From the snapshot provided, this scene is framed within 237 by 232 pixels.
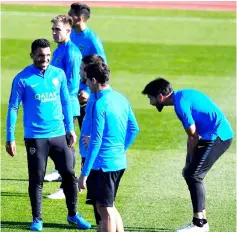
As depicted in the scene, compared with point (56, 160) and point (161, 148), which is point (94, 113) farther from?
point (161, 148)

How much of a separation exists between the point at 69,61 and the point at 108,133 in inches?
110

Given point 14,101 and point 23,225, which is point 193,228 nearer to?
point 23,225

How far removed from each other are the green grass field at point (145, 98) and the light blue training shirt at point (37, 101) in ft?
3.67

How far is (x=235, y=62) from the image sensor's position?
23.0 metres

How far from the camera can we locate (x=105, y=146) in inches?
356

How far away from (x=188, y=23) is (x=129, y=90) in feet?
29.2

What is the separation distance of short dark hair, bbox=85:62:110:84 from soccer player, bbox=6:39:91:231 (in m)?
1.37

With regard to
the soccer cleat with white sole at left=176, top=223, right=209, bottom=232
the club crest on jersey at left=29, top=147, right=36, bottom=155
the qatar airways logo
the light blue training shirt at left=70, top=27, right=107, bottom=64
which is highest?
the light blue training shirt at left=70, top=27, right=107, bottom=64

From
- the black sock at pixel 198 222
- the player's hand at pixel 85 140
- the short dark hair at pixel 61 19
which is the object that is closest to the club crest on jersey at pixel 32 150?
the player's hand at pixel 85 140

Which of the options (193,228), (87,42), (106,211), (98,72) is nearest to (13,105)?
A: (98,72)

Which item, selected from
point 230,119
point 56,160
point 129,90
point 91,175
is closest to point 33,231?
point 56,160

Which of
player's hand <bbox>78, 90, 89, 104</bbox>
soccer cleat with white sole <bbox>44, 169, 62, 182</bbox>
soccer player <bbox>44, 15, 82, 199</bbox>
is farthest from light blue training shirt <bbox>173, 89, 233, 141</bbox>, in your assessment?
soccer cleat with white sole <bbox>44, 169, 62, 182</bbox>

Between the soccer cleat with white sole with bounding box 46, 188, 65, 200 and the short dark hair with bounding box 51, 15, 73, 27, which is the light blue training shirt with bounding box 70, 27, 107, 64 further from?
the soccer cleat with white sole with bounding box 46, 188, 65, 200

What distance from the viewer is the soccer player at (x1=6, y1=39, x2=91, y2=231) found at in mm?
10352
